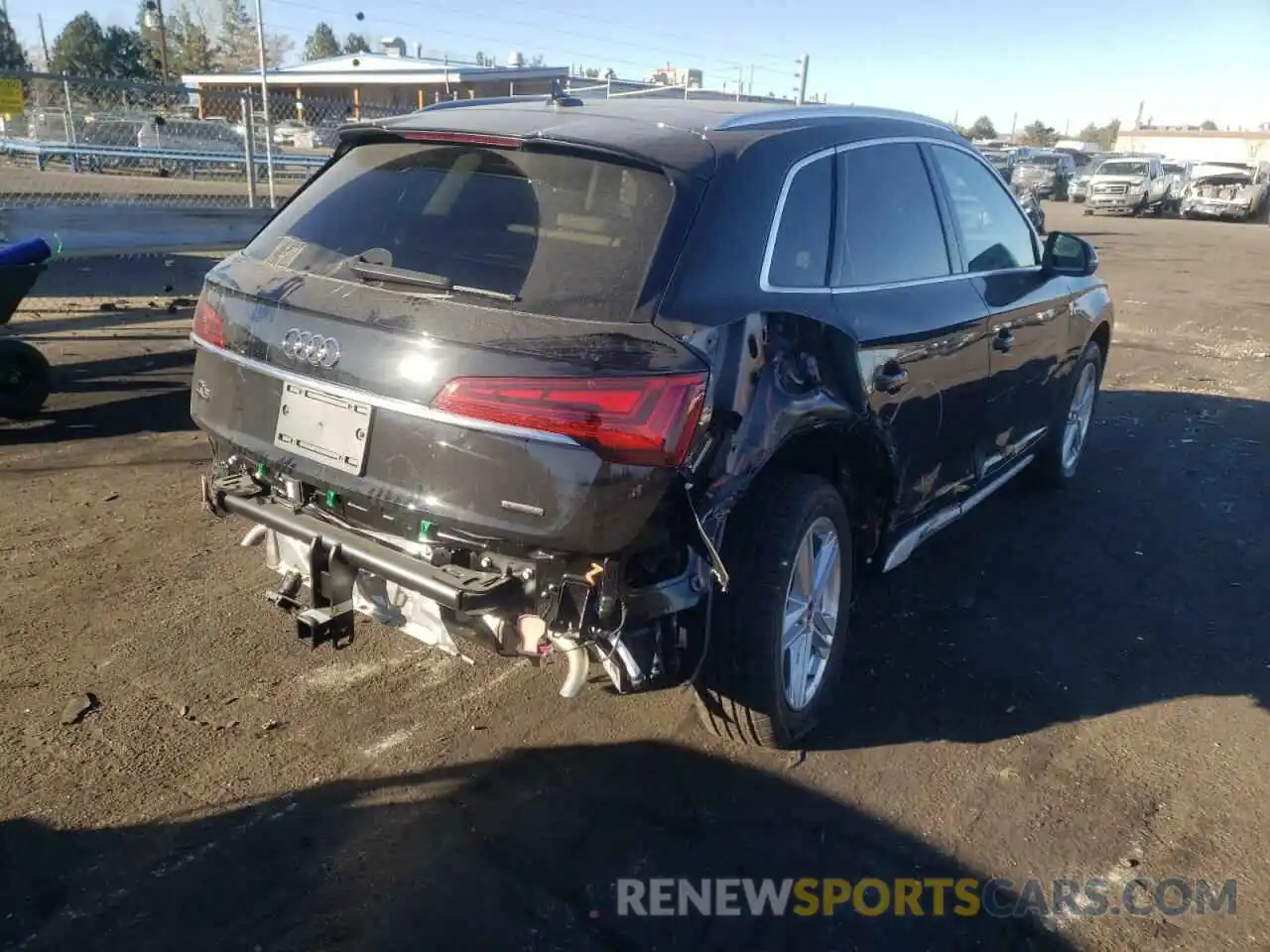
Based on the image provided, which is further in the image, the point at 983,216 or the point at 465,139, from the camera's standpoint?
the point at 983,216

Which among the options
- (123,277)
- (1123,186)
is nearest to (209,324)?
(123,277)

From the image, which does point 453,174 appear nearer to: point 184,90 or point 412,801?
point 412,801

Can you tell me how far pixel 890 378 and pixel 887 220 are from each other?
0.69m

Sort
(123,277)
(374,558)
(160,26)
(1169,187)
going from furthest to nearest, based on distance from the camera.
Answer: (160,26)
(1169,187)
(123,277)
(374,558)

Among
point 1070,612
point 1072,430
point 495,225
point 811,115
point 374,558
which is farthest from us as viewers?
point 1072,430

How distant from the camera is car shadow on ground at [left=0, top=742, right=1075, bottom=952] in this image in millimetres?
2605

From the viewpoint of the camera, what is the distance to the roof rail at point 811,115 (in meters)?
3.42

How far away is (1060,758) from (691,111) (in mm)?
2503

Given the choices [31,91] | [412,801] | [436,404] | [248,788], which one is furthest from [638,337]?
[31,91]

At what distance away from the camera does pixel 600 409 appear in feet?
8.63

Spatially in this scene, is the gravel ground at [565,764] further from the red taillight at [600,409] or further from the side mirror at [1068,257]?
the side mirror at [1068,257]

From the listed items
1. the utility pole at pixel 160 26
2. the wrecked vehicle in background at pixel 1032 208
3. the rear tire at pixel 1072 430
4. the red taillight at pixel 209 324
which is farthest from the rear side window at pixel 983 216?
the utility pole at pixel 160 26

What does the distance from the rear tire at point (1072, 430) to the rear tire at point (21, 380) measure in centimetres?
580

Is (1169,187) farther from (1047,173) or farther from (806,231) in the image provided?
(806,231)
